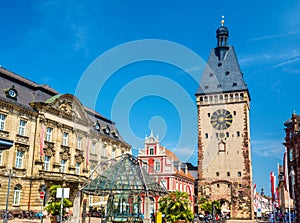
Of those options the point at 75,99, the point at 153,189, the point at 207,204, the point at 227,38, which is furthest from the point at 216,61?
the point at 153,189

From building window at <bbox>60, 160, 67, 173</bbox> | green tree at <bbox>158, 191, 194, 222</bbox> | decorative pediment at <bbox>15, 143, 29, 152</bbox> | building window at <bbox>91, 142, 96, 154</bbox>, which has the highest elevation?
building window at <bbox>91, 142, 96, 154</bbox>

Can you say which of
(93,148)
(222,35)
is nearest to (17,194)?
(93,148)

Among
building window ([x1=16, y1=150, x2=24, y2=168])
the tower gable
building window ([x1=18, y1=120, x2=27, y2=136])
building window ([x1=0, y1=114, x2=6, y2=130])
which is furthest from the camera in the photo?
the tower gable

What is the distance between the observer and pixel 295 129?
56.0 metres

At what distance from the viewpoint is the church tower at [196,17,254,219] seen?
211 feet

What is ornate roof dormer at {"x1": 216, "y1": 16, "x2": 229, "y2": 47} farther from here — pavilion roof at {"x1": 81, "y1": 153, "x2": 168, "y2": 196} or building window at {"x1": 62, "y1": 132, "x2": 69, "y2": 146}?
pavilion roof at {"x1": 81, "y1": 153, "x2": 168, "y2": 196}

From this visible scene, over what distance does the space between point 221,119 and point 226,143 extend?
446 cm

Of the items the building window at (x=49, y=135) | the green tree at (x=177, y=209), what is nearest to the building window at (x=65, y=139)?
the building window at (x=49, y=135)

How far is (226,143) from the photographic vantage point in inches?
2638

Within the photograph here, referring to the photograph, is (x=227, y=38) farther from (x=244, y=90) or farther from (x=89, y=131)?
(x=89, y=131)

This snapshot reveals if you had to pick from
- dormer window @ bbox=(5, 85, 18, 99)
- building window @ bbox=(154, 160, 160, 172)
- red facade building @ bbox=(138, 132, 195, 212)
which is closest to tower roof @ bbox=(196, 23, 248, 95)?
red facade building @ bbox=(138, 132, 195, 212)

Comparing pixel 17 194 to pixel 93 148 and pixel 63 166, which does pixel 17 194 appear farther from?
pixel 93 148

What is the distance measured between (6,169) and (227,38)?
176 feet

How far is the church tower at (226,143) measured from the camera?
64.4 m
